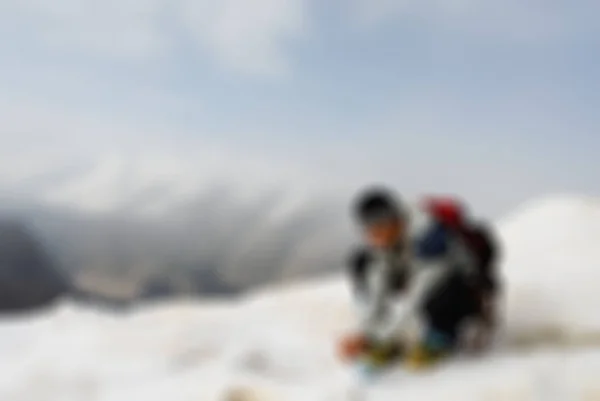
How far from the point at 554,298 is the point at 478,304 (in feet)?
1.36

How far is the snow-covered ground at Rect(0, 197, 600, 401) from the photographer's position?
8.52ft

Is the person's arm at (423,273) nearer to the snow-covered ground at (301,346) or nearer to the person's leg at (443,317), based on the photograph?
the person's leg at (443,317)

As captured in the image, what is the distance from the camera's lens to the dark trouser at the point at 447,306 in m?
2.79

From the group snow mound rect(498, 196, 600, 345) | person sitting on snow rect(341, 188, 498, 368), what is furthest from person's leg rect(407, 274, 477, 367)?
snow mound rect(498, 196, 600, 345)

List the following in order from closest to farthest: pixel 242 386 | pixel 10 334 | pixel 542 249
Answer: pixel 242 386, pixel 542 249, pixel 10 334

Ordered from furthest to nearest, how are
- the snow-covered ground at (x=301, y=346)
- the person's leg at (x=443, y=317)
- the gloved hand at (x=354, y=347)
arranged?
the gloved hand at (x=354, y=347)
the person's leg at (x=443, y=317)
the snow-covered ground at (x=301, y=346)

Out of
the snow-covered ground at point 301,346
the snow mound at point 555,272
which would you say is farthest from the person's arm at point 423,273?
the snow mound at point 555,272

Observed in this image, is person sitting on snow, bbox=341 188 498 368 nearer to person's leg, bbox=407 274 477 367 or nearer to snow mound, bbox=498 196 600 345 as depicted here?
person's leg, bbox=407 274 477 367

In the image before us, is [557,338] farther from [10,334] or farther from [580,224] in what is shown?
[10,334]

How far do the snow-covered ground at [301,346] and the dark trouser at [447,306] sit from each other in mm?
103

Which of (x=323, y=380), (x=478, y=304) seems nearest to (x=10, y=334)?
(x=323, y=380)

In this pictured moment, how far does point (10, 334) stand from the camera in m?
3.98

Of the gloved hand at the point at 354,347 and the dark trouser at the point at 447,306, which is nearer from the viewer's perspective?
the dark trouser at the point at 447,306

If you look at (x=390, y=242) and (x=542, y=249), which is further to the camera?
(x=542, y=249)
